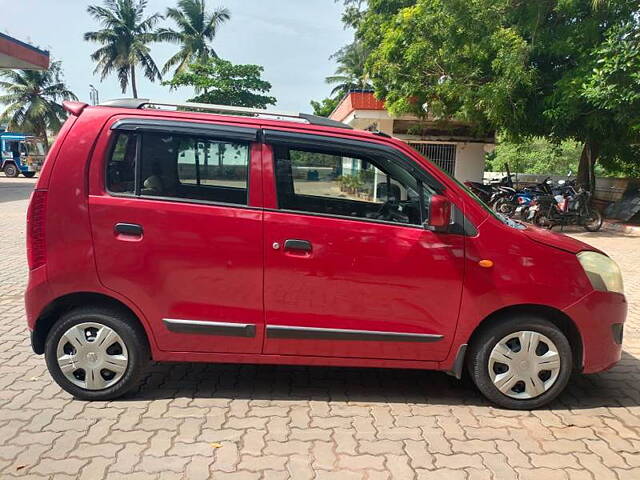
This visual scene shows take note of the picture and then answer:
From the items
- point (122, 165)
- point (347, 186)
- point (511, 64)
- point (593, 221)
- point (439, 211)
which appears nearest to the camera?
point (439, 211)

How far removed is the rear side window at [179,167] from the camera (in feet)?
9.98

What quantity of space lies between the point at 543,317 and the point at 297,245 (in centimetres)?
172

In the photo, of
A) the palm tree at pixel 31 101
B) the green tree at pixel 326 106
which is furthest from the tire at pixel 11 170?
the green tree at pixel 326 106

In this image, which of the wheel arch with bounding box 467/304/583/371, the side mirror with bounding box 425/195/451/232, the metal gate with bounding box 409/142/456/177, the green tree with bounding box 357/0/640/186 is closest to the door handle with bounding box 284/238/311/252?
the side mirror with bounding box 425/195/451/232

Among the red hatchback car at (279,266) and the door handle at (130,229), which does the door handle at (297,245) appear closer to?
the red hatchback car at (279,266)

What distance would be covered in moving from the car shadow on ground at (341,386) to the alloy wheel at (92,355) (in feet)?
0.76

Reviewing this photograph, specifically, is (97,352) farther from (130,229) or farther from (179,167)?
(179,167)

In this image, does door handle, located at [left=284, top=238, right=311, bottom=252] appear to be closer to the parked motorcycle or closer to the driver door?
the driver door

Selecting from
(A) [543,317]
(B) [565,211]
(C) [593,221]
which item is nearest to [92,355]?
(A) [543,317]

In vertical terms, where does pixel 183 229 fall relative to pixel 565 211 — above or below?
above

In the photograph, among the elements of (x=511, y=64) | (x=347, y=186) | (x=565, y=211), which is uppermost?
(x=511, y=64)

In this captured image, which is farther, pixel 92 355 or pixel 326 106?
pixel 326 106

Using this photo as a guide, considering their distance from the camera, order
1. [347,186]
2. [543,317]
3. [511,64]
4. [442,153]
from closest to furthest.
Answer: [543,317], [347,186], [511,64], [442,153]

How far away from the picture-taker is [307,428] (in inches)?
116
